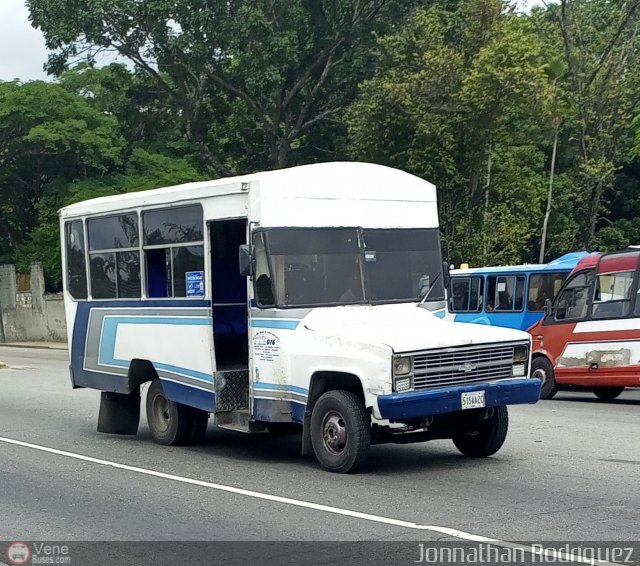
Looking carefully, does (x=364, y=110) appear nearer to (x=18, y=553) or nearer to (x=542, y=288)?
(x=542, y=288)

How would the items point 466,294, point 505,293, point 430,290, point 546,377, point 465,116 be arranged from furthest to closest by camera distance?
point 465,116 → point 466,294 → point 505,293 → point 546,377 → point 430,290

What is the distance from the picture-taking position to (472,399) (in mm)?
10172

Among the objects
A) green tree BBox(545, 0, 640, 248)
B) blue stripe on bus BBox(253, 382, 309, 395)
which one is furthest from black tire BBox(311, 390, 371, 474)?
green tree BBox(545, 0, 640, 248)

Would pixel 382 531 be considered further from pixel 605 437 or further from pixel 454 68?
pixel 454 68

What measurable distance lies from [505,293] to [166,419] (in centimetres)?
1383

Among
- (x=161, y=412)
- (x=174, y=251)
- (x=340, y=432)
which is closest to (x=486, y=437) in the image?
(x=340, y=432)

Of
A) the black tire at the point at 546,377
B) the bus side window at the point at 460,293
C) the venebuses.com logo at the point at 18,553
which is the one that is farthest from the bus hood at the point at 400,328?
the bus side window at the point at 460,293

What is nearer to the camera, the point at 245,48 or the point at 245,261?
the point at 245,261

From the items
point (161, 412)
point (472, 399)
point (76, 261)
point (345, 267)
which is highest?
point (76, 261)

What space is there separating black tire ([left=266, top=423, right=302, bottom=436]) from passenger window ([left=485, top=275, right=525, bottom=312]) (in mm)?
12784

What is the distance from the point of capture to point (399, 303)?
11.6 m

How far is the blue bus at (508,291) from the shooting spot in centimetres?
2448

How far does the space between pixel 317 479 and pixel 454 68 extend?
852 inches

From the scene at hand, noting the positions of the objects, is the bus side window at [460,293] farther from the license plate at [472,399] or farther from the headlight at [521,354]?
the license plate at [472,399]
